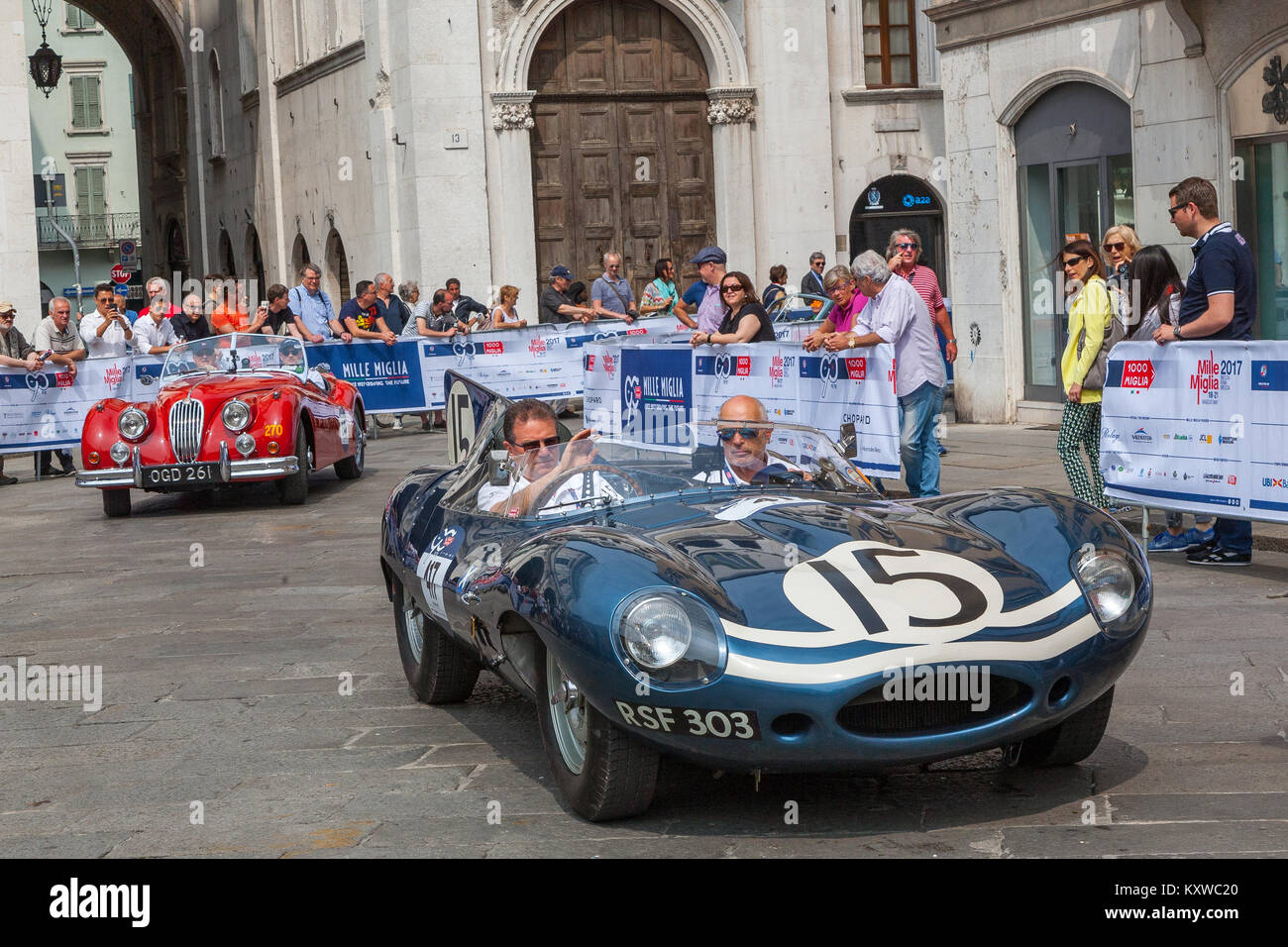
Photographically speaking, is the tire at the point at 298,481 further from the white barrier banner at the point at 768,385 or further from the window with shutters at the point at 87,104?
the window with shutters at the point at 87,104

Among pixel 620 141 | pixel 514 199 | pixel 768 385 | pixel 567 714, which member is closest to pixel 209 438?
pixel 768 385

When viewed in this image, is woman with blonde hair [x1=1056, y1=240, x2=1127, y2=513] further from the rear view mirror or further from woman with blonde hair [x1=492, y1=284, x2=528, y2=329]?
woman with blonde hair [x1=492, y1=284, x2=528, y2=329]

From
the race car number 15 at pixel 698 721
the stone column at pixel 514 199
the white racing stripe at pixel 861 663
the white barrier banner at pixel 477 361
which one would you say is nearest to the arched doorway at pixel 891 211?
the stone column at pixel 514 199

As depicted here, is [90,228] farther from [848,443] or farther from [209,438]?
[848,443]

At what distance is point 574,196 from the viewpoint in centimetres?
2639

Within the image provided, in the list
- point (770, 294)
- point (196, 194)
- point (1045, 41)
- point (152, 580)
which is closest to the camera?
point (152, 580)

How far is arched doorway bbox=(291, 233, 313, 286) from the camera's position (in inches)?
1282

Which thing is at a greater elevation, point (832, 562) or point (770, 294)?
point (770, 294)

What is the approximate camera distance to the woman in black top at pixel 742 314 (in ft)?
41.7

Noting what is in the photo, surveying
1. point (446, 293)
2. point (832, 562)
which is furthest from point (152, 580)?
point (446, 293)

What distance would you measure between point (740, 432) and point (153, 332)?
14302 mm

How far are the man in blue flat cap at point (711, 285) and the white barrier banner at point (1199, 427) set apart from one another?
4.75m

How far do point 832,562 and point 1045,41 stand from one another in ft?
41.6

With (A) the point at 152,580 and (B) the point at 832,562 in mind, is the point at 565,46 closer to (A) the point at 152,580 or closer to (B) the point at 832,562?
(A) the point at 152,580
